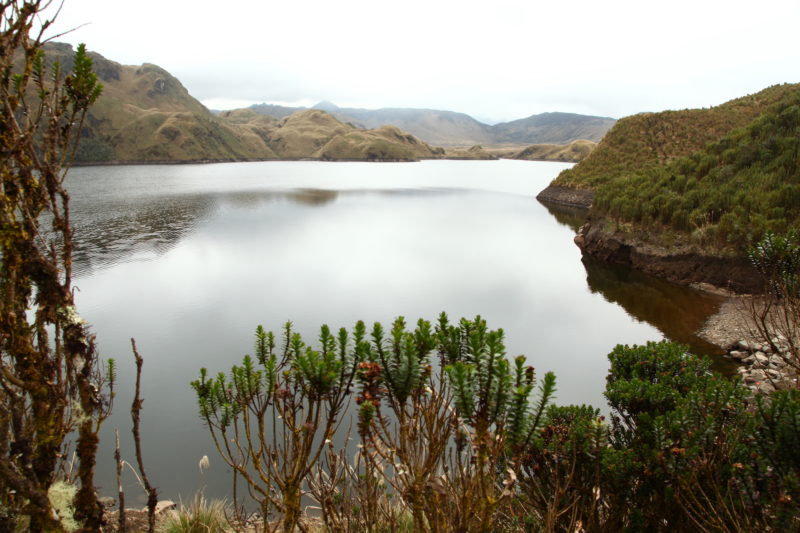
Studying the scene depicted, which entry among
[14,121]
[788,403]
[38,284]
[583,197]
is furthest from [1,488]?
[583,197]

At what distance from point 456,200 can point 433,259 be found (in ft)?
124

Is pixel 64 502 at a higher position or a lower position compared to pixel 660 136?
lower

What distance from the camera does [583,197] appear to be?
5928cm

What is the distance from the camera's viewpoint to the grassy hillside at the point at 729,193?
21594mm

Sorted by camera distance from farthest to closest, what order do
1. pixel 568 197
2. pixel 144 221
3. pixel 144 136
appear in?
1. pixel 144 136
2. pixel 568 197
3. pixel 144 221

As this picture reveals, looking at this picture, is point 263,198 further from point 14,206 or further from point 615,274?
point 14,206

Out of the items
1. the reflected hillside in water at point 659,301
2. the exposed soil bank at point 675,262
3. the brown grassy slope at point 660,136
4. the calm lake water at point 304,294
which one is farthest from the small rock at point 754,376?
the brown grassy slope at point 660,136

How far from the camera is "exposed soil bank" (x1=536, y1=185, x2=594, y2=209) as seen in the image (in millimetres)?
58441

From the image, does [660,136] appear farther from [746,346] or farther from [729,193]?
[746,346]

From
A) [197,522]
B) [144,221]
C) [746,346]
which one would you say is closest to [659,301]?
[746,346]

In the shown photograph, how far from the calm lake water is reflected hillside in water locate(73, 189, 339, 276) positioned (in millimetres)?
239

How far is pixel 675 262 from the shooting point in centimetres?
2533

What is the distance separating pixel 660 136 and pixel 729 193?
134 feet

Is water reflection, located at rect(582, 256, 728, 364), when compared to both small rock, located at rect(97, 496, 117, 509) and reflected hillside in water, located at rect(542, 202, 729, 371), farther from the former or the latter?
small rock, located at rect(97, 496, 117, 509)
